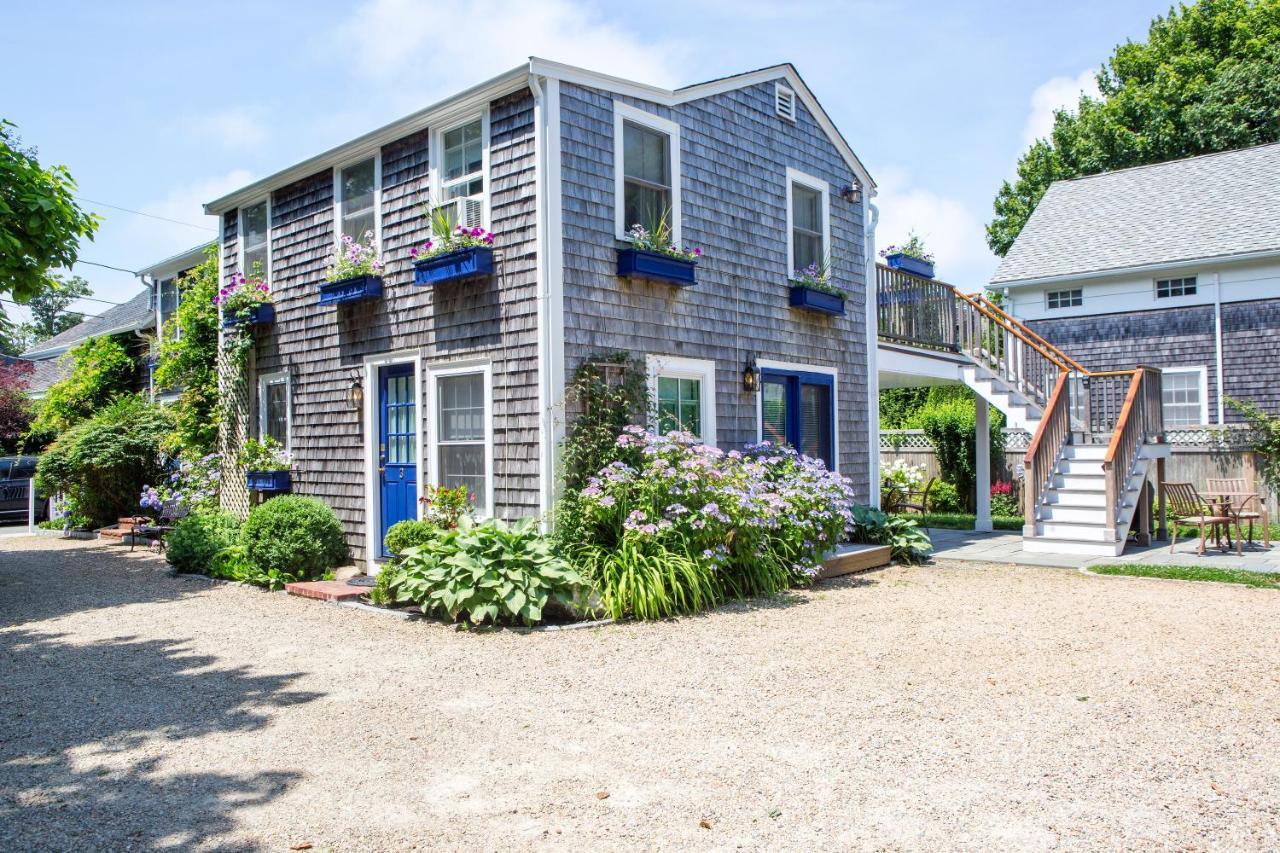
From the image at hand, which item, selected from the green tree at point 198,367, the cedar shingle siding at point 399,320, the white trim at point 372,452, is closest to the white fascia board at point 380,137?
the cedar shingle siding at point 399,320

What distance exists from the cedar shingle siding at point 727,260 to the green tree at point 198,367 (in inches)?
249

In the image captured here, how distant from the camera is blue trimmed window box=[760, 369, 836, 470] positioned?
34.2 feet

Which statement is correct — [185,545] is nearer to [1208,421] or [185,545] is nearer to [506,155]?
[506,155]

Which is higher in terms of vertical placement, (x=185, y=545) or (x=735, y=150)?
(x=735, y=150)

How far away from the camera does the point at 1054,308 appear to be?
17.9m

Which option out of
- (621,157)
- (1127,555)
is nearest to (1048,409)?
(1127,555)

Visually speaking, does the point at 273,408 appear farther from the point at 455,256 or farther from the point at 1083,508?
the point at 1083,508

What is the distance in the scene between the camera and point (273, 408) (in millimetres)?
11219

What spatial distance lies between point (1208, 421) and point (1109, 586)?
956 cm

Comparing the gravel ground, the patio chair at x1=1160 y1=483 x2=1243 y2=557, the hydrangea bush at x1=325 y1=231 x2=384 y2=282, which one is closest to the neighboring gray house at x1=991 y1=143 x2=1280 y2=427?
the patio chair at x1=1160 y1=483 x2=1243 y2=557

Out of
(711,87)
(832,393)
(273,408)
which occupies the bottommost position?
(273,408)

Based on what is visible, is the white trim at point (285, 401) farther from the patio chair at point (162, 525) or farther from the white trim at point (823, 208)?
the white trim at point (823, 208)

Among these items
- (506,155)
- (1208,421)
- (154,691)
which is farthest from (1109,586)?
(1208,421)

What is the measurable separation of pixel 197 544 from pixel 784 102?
871 centimetres
